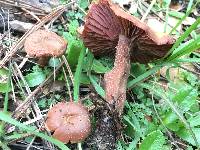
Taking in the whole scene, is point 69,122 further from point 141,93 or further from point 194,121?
point 194,121

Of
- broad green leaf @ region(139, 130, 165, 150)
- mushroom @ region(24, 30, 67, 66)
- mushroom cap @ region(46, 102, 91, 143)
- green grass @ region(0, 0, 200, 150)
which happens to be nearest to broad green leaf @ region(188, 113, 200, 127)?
green grass @ region(0, 0, 200, 150)

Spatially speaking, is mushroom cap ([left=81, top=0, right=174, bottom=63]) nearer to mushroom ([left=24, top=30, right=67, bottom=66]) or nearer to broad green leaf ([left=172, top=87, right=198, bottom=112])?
mushroom ([left=24, top=30, right=67, bottom=66])

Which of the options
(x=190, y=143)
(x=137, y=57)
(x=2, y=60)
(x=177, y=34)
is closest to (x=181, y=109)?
(x=190, y=143)

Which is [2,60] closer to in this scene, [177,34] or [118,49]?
[118,49]

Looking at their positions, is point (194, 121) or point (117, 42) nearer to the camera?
point (194, 121)

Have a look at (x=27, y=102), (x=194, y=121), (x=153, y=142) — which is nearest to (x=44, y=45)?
(x=27, y=102)

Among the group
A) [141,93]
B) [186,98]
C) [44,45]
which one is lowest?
[141,93]
